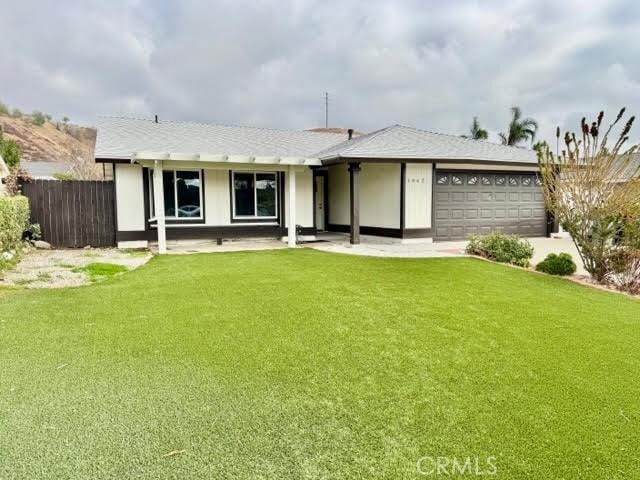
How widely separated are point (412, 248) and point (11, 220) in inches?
385

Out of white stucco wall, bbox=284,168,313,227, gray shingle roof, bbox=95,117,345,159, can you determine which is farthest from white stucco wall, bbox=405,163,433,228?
gray shingle roof, bbox=95,117,345,159

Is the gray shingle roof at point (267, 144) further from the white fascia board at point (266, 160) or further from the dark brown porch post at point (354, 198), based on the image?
the white fascia board at point (266, 160)

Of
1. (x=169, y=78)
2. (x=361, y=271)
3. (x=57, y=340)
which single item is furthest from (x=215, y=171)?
(x=169, y=78)

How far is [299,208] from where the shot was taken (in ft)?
45.1

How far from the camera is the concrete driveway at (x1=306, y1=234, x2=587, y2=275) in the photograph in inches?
412

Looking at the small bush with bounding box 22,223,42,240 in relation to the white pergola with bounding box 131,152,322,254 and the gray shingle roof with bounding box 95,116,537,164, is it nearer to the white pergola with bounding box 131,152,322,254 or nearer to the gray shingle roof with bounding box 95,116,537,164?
the gray shingle roof with bounding box 95,116,537,164

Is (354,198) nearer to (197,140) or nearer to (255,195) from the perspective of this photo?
(255,195)

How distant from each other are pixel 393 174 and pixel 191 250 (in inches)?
257

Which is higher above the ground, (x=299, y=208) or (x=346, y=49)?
(x=346, y=49)

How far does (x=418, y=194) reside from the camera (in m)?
12.7

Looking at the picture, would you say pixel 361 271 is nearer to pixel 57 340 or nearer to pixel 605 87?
pixel 57 340

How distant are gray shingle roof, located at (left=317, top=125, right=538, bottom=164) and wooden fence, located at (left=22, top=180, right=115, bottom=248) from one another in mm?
6601

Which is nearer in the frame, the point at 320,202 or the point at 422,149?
the point at 422,149
